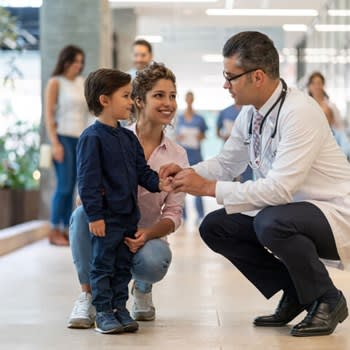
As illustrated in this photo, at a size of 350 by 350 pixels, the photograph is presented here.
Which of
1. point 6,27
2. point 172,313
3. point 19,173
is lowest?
point 172,313

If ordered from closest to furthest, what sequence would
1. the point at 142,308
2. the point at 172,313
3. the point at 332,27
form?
1. the point at 142,308
2. the point at 172,313
3. the point at 332,27

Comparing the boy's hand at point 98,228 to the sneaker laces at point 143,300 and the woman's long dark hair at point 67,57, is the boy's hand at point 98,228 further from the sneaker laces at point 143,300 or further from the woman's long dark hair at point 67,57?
the woman's long dark hair at point 67,57

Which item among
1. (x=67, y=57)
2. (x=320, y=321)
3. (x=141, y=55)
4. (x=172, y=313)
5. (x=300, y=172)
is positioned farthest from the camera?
(x=67, y=57)

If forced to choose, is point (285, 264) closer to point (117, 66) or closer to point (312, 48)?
point (117, 66)

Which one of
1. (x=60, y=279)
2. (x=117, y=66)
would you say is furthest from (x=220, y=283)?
(x=117, y=66)

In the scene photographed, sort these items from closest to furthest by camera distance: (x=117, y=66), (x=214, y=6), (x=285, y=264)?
(x=285, y=264) → (x=117, y=66) → (x=214, y=6)

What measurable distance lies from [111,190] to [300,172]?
655mm

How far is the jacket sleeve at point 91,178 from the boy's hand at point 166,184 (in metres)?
0.22

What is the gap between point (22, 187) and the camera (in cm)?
824

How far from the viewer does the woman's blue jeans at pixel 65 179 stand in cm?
701

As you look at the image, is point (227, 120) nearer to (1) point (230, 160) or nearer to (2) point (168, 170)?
(1) point (230, 160)

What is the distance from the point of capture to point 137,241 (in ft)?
11.0

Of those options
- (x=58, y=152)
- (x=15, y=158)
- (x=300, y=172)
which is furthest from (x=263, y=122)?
(x=15, y=158)

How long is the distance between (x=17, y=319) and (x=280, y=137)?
1.24m
